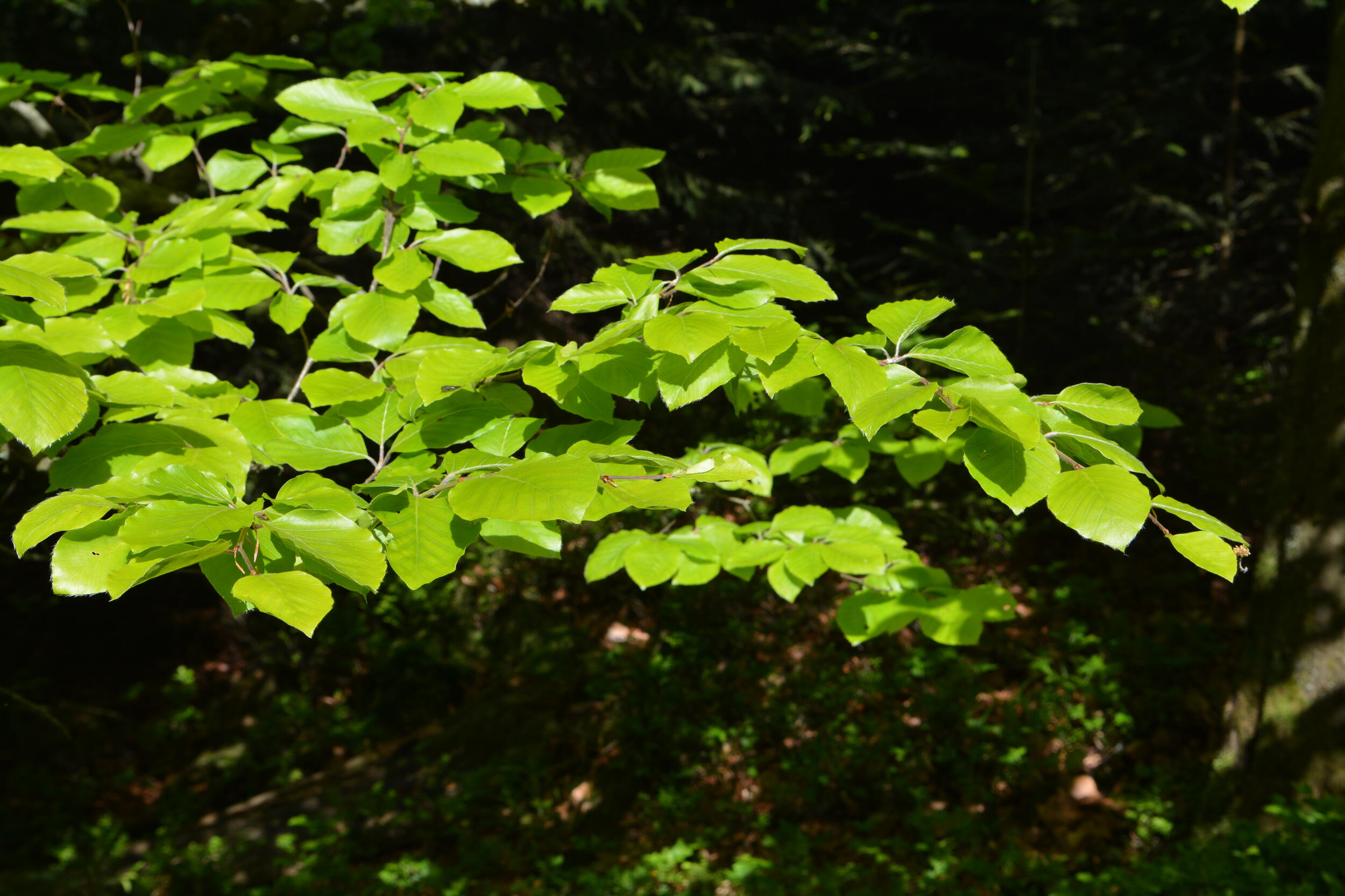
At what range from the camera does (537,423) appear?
4.17 feet

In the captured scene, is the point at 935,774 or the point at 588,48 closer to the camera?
the point at 935,774

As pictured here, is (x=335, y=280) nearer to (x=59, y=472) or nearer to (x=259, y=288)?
(x=259, y=288)

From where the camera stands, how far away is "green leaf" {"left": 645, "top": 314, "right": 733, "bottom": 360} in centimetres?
105

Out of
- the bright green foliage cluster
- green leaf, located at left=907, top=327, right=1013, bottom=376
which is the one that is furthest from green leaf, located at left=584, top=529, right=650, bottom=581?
green leaf, located at left=907, top=327, right=1013, bottom=376

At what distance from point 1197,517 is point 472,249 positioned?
128 centimetres

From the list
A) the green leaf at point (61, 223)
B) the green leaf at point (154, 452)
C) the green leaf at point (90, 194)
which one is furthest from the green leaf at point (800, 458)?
the green leaf at point (90, 194)

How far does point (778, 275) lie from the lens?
1.20m

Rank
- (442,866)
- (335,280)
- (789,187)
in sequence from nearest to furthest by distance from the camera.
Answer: (335,280) < (442,866) < (789,187)

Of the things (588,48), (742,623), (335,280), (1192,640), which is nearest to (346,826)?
(742,623)

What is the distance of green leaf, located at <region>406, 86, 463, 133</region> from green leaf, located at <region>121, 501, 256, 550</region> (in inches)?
37.3

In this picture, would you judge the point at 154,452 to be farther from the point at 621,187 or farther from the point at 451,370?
the point at 621,187

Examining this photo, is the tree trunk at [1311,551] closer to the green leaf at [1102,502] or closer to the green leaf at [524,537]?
the green leaf at [1102,502]

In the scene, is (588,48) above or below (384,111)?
below

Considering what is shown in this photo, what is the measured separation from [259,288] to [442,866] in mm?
4027
